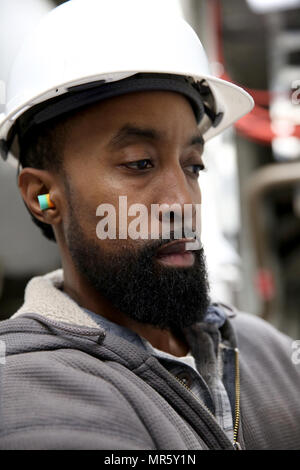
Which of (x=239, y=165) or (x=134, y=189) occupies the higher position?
(x=134, y=189)

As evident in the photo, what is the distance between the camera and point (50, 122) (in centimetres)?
103

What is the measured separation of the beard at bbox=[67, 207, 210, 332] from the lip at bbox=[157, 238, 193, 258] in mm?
13

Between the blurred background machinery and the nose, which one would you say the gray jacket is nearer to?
the nose

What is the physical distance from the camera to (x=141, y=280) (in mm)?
966

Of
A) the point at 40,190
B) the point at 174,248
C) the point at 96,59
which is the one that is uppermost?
the point at 96,59

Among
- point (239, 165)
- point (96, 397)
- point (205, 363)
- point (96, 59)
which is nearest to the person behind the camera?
point (96, 397)

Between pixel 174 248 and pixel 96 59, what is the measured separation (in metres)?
0.37

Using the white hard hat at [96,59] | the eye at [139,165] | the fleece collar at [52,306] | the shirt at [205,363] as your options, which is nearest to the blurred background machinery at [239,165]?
the white hard hat at [96,59]

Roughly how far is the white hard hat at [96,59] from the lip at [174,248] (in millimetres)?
292

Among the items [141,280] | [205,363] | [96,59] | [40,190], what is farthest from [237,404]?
[96,59]

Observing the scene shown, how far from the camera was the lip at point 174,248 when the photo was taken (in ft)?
3.17

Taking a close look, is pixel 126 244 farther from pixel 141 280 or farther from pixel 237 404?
pixel 237 404

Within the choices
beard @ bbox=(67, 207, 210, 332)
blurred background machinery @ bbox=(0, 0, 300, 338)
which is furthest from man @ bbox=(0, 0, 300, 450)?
blurred background machinery @ bbox=(0, 0, 300, 338)

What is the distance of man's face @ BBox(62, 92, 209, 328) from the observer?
37.6 inches
